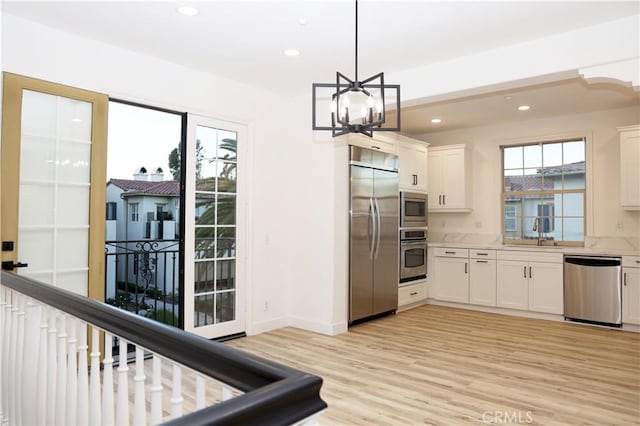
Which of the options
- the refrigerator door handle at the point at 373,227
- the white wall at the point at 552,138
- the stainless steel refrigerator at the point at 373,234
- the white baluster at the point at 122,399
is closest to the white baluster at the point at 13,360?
the white baluster at the point at 122,399

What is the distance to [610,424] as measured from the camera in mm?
2609

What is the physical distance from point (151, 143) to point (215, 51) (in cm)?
251

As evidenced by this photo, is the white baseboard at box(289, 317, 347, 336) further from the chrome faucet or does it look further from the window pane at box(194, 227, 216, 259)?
the chrome faucet

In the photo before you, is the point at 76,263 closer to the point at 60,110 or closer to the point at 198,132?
the point at 60,110

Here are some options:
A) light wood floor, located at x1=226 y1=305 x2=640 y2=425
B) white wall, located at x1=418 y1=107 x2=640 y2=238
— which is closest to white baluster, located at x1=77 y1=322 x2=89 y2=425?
light wood floor, located at x1=226 y1=305 x2=640 y2=425

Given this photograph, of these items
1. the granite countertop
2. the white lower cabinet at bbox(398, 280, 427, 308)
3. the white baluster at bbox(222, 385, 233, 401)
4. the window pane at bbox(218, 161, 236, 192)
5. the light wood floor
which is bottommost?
the light wood floor

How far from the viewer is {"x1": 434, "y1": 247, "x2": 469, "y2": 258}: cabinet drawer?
20.1ft

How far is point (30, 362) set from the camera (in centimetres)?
196

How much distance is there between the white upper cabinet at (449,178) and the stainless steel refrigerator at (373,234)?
124 centimetres

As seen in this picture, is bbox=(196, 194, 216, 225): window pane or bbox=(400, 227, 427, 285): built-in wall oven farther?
bbox=(400, 227, 427, 285): built-in wall oven

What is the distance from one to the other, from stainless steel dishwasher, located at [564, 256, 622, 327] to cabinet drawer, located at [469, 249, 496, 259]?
0.88 metres

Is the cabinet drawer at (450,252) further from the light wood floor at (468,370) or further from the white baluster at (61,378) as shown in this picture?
the white baluster at (61,378)

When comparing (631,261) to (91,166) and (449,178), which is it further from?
(91,166)

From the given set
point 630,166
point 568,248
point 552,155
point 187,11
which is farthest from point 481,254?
point 187,11
